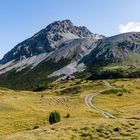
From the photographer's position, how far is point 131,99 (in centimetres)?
16962

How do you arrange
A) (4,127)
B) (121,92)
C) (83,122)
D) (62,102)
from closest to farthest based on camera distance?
(83,122) < (4,127) < (62,102) < (121,92)

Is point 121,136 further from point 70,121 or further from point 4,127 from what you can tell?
point 4,127

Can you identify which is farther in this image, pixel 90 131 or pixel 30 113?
pixel 30 113

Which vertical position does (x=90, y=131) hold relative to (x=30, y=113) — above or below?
below

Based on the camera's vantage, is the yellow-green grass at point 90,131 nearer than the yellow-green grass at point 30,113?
Yes

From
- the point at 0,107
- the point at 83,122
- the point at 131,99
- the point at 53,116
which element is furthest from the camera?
the point at 131,99

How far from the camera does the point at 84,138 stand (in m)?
44.7

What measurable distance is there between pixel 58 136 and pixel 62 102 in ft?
325

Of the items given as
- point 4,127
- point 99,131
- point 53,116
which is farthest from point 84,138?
point 4,127

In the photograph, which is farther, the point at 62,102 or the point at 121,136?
the point at 62,102

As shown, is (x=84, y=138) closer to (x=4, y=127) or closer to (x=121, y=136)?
(x=121, y=136)

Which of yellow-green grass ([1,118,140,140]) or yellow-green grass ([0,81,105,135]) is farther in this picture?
yellow-green grass ([0,81,105,135])

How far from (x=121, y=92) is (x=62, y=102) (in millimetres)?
49334

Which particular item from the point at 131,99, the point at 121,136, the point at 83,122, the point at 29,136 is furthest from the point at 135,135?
the point at 131,99
